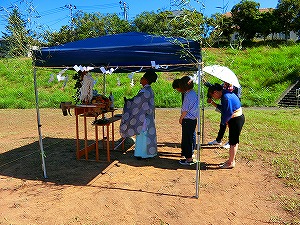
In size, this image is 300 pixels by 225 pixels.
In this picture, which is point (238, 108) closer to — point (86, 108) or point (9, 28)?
point (86, 108)

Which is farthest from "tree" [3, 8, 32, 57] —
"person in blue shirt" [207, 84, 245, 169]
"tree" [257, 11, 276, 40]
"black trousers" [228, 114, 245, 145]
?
"tree" [257, 11, 276, 40]

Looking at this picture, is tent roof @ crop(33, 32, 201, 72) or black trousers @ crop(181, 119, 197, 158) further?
black trousers @ crop(181, 119, 197, 158)

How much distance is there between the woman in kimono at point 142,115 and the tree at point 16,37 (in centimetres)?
199

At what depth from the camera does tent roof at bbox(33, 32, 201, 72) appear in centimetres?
400

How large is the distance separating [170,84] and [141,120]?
12.4 metres

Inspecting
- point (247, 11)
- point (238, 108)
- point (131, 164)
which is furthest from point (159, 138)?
point (247, 11)

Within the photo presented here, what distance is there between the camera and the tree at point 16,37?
4305 millimetres

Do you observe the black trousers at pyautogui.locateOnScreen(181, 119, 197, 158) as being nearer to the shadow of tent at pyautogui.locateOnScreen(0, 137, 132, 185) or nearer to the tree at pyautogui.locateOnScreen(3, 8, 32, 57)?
the shadow of tent at pyautogui.locateOnScreen(0, 137, 132, 185)

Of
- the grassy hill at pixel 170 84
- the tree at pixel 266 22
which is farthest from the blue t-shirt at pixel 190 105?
the tree at pixel 266 22

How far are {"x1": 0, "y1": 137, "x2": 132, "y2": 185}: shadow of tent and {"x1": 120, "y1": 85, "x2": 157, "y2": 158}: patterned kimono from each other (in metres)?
0.70

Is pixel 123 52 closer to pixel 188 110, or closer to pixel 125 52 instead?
pixel 125 52

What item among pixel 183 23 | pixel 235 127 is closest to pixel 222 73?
pixel 235 127

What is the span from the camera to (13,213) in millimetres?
3752

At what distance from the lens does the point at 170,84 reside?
1766cm
